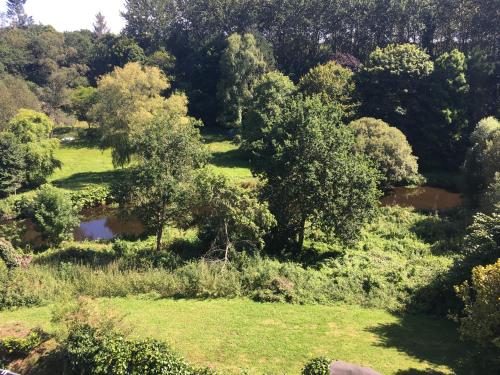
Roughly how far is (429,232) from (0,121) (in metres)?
44.6

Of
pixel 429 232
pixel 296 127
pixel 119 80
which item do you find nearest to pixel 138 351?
pixel 296 127

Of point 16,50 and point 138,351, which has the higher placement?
point 16,50

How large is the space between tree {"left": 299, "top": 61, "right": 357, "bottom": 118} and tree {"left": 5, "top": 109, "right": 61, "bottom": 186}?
25917 millimetres

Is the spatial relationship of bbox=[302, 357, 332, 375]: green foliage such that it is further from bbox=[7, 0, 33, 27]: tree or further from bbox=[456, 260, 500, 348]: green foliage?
bbox=[7, 0, 33, 27]: tree

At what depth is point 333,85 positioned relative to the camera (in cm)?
4703

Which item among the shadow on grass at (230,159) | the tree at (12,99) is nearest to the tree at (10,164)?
the tree at (12,99)

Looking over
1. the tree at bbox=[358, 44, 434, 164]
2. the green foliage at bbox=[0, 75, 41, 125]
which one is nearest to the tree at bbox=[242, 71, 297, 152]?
the tree at bbox=[358, 44, 434, 164]

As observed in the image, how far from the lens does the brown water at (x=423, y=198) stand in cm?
3769

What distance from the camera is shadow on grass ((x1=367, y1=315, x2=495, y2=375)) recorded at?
40.9ft

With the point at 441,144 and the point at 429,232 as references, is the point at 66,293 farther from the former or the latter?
the point at 441,144

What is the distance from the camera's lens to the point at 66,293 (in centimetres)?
1823

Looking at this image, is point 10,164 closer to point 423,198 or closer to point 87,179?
point 87,179

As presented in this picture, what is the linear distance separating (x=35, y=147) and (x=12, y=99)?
16.5 metres

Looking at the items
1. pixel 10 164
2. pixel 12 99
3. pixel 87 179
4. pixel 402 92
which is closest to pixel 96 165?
pixel 87 179
